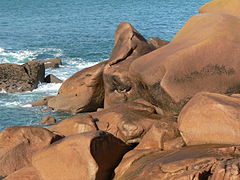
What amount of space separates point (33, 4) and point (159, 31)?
120ft

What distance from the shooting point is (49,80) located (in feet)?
103

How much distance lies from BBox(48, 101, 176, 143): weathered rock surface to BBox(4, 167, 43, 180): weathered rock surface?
2661mm

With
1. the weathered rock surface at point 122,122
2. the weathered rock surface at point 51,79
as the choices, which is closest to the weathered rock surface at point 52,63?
the weathered rock surface at point 51,79

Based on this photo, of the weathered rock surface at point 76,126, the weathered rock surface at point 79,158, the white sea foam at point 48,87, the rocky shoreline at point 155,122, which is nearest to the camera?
the rocky shoreline at point 155,122

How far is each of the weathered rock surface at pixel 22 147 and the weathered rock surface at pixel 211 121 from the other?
389 cm

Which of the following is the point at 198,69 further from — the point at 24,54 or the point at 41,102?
the point at 24,54

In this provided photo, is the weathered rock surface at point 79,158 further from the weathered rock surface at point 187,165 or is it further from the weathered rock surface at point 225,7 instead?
the weathered rock surface at point 225,7

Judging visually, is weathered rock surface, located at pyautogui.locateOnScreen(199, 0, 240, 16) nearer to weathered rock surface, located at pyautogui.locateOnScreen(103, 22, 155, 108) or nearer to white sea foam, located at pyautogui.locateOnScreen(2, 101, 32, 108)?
weathered rock surface, located at pyautogui.locateOnScreen(103, 22, 155, 108)

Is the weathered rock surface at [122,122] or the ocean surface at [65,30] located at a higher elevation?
the weathered rock surface at [122,122]

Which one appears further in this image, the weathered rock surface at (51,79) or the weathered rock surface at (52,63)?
the weathered rock surface at (52,63)

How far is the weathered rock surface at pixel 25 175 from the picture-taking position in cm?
1274

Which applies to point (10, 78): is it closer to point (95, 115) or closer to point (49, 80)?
point (49, 80)

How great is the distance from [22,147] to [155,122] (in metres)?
3.66

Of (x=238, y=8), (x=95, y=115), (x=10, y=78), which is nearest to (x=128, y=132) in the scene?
(x=95, y=115)
